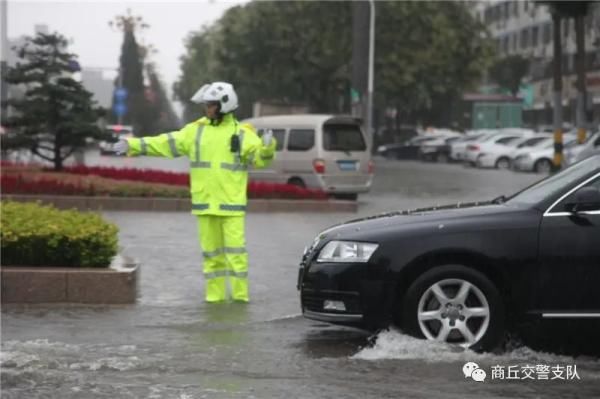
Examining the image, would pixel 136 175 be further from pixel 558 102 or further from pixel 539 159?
pixel 539 159

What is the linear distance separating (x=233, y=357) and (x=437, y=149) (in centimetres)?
5358

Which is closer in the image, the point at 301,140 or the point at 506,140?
the point at 301,140

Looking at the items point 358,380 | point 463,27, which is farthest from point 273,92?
point 358,380

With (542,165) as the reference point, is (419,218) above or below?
above

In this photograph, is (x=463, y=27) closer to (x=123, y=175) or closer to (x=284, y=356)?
(x=123, y=175)

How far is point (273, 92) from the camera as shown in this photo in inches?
2197

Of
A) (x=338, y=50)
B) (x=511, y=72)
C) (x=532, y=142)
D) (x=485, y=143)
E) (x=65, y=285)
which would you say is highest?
(x=511, y=72)

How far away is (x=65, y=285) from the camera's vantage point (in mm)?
10930

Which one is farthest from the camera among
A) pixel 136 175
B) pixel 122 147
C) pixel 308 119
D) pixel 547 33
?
pixel 547 33

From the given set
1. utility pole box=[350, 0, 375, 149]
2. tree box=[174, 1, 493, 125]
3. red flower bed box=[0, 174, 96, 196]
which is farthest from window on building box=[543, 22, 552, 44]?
red flower bed box=[0, 174, 96, 196]

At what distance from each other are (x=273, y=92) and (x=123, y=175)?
3104 cm

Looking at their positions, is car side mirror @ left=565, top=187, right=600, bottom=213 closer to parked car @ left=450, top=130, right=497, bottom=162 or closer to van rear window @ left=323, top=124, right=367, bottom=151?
van rear window @ left=323, top=124, right=367, bottom=151

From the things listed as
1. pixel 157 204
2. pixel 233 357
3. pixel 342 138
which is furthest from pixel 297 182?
pixel 233 357

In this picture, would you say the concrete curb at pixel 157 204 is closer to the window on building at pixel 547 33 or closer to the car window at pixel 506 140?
the car window at pixel 506 140
